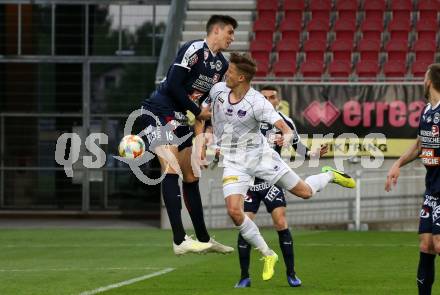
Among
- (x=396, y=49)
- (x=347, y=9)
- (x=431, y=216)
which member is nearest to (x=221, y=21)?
(x=431, y=216)

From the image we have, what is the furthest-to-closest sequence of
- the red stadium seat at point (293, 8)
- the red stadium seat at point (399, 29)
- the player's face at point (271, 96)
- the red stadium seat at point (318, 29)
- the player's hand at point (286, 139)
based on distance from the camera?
1. the red stadium seat at point (293, 8)
2. the red stadium seat at point (318, 29)
3. the red stadium seat at point (399, 29)
4. the player's face at point (271, 96)
5. the player's hand at point (286, 139)

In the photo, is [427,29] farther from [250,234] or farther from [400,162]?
[400,162]

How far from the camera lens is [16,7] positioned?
84.5 feet

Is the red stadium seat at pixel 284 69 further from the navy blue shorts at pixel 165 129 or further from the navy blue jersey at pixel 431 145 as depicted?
the navy blue jersey at pixel 431 145

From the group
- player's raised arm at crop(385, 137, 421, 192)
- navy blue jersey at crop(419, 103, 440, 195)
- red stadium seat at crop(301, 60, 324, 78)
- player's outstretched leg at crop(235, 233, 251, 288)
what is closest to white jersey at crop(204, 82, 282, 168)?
player's outstretched leg at crop(235, 233, 251, 288)

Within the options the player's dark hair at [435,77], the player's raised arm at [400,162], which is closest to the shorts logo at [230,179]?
the player's raised arm at [400,162]

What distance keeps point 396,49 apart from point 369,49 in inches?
22.9

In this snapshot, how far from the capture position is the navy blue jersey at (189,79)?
35.4 ft

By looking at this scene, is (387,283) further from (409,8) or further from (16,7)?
(16,7)

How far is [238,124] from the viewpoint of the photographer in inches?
424

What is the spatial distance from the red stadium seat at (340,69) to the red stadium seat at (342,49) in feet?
1.00

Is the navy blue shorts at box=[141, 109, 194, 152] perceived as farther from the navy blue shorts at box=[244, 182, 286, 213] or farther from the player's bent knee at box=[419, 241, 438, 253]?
the player's bent knee at box=[419, 241, 438, 253]

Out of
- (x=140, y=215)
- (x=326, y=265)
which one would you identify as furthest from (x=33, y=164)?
(x=326, y=265)

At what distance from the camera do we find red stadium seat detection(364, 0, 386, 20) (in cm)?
2483
